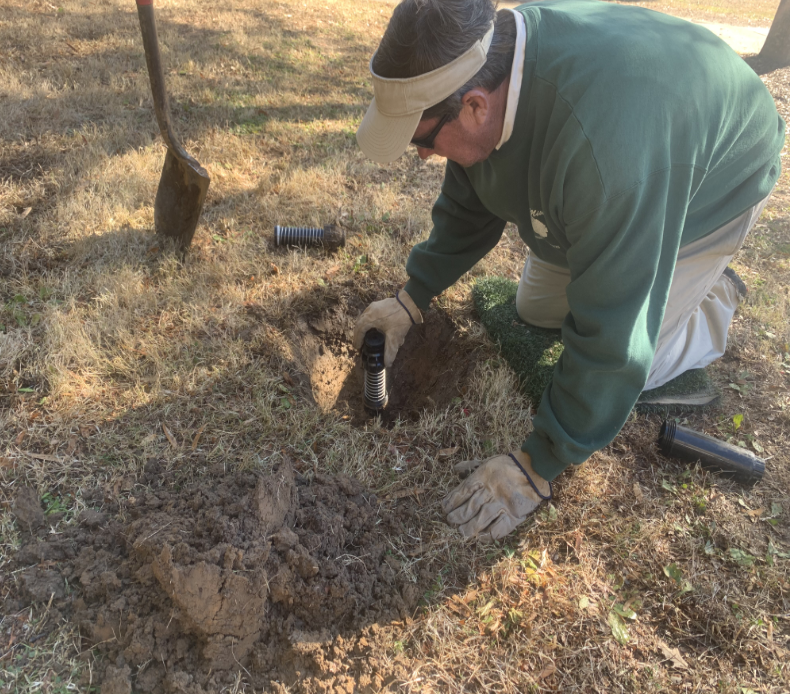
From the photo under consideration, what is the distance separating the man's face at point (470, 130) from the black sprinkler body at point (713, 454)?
63.3 inches

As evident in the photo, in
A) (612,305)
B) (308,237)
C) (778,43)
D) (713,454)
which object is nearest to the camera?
(612,305)

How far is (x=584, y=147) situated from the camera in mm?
1590

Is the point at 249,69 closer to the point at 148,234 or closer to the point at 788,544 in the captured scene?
the point at 148,234

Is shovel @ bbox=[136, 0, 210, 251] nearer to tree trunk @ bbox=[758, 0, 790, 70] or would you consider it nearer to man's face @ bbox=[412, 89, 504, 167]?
man's face @ bbox=[412, 89, 504, 167]

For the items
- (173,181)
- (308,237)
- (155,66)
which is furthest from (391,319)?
(155,66)

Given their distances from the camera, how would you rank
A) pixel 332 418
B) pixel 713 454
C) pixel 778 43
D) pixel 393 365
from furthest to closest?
pixel 778 43 < pixel 393 365 < pixel 332 418 < pixel 713 454

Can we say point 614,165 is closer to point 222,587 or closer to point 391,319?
point 391,319

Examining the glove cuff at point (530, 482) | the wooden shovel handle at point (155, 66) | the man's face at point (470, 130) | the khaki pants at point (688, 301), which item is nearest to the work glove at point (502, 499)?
the glove cuff at point (530, 482)

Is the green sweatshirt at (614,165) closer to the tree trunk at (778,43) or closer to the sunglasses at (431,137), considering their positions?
the sunglasses at (431,137)

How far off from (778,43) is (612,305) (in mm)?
8666

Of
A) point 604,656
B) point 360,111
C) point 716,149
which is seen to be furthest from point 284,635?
point 360,111

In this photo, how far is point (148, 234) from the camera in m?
3.43

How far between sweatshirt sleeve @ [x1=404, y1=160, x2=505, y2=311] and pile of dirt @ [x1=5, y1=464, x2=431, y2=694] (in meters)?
1.33

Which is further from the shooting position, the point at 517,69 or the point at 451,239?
the point at 451,239
